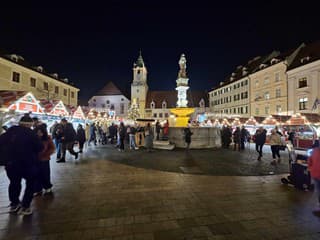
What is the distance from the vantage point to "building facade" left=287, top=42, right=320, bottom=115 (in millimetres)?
25766

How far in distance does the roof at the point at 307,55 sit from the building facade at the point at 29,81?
4453cm

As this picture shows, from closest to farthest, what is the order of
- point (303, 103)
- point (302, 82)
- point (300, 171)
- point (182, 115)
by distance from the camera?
point (300, 171)
point (182, 115)
point (303, 103)
point (302, 82)

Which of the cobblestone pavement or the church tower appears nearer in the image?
the cobblestone pavement

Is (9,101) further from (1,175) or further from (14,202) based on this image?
(14,202)

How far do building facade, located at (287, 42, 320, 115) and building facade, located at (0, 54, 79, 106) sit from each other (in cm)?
4397

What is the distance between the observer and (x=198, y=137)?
14477 mm

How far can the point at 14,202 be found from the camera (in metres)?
3.88

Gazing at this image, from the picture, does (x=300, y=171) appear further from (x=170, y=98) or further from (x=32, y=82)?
(x=170, y=98)

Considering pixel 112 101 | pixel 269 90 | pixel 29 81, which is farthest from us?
pixel 112 101

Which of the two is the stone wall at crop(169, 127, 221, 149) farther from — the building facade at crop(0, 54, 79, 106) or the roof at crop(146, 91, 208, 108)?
the roof at crop(146, 91, 208, 108)

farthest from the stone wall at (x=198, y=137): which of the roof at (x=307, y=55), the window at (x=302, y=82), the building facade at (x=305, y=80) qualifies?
the roof at (x=307, y=55)

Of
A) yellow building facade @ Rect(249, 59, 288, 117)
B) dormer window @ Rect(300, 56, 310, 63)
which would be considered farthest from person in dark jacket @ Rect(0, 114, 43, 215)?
yellow building facade @ Rect(249, 59, 288, 117)

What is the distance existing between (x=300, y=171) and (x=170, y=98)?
200 feet

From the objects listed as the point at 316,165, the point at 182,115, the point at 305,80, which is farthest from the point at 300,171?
the point at 305,80
